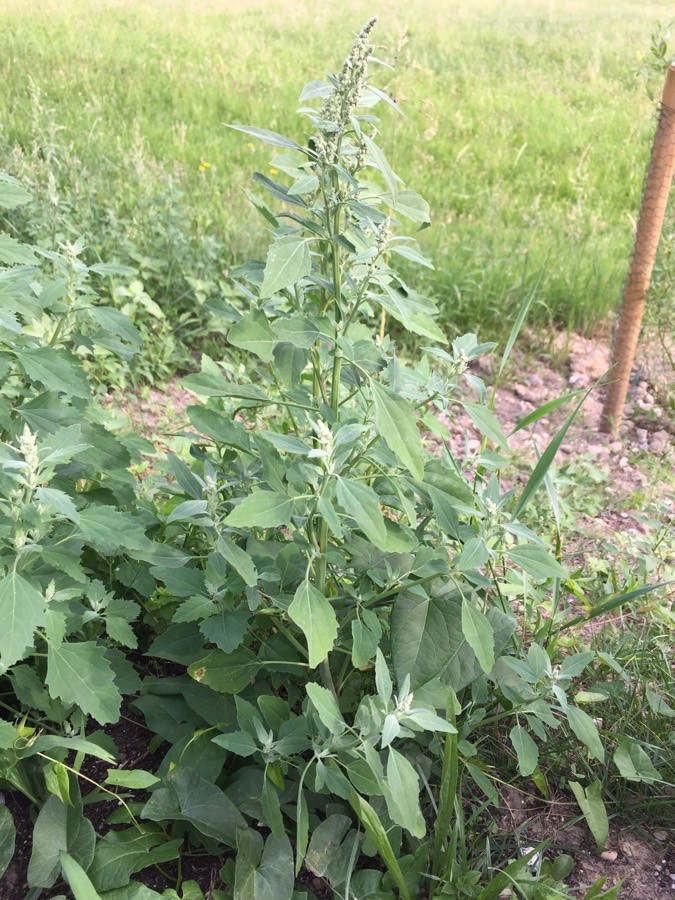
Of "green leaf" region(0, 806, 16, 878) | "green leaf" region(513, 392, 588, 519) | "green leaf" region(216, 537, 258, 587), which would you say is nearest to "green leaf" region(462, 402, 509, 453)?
"green leaf" region(513, 392, 588, 519)

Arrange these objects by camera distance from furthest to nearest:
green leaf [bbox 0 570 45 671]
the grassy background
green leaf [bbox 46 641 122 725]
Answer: the grassy background
green leaf [bbox 46 641 122 725]
green leaf [bbox 0 570 45 671]

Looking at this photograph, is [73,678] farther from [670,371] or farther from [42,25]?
[42,25]

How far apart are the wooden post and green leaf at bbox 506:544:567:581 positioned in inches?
73.3

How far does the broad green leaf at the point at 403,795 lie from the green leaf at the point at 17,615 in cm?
60

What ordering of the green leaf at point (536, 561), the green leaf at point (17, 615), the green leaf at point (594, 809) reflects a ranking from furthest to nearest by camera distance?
1. the green leaf at point (594, 809)
2. the green leaf at point (536, 561)
3. the green leaf at point (17, 615)

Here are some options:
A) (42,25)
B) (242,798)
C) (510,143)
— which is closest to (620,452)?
(242,798)

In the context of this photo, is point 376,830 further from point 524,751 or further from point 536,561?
point 536,561

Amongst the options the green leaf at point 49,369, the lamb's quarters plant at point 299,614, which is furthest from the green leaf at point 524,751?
the green leaf at point 49,369

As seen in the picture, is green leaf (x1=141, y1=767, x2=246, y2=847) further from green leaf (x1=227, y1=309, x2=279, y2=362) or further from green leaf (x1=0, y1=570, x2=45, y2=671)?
green leaf (x1=227, y1=309, x2=279, y2=362)

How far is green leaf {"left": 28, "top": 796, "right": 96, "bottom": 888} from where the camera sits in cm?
139

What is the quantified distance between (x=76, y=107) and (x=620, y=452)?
4648 mm

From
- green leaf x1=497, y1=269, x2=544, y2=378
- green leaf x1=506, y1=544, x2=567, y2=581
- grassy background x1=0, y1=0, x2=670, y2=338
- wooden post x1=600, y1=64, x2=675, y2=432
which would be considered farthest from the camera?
grassy background x1=0, y1=0, x2=670, y2=338

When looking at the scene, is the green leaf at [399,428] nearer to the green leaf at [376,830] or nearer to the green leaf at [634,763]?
the green leaf at [376,830]

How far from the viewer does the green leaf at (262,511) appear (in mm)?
1226
